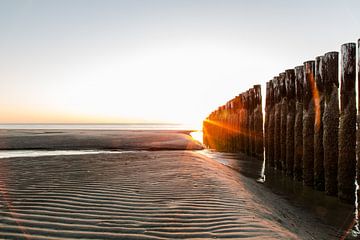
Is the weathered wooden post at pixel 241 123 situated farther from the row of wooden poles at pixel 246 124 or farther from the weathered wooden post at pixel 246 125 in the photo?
the weathered wooden post at pixel 246 125

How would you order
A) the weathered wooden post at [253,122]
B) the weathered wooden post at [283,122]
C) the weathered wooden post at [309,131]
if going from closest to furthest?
the weathered wooden post at [309,131]
the weathered wooden post at [283,122]
the weathered wooden post at [253,122]

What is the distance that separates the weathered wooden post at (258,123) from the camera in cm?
1152

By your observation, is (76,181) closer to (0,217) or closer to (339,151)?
(0,217)

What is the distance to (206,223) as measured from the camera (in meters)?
3.53

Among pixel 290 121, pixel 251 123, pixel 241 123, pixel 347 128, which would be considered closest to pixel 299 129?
pixel 290 121

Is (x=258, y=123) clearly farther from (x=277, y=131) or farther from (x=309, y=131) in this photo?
(x=309, y=131)

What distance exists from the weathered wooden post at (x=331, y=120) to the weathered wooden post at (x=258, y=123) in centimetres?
508

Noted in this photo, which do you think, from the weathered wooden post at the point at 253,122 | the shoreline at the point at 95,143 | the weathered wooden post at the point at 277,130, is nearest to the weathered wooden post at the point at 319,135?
the weathered wooden post at the point at 277,130

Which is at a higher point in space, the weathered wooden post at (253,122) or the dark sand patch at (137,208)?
the weathered wooden post at (253,122)

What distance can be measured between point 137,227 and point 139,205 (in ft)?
2.40

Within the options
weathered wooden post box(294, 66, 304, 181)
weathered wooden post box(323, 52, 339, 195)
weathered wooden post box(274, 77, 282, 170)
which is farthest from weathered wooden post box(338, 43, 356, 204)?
weathered wooden post box(274, 77, 282, 170)

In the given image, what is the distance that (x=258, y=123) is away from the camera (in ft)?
38.5

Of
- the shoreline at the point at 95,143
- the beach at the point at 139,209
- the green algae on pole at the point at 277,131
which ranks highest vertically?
the green algae on pole at the point at 277,131

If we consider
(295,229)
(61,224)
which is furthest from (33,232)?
(295,229)
